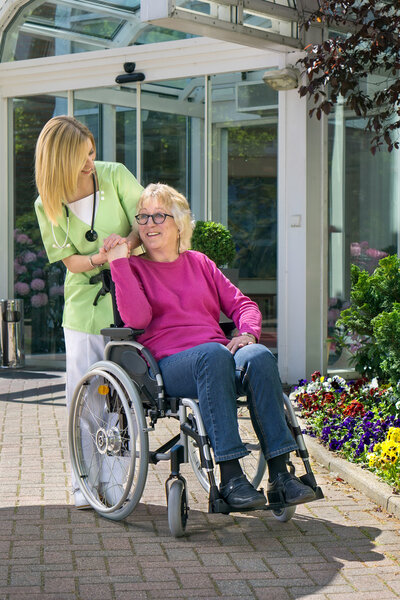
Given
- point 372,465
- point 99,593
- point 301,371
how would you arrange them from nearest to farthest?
point 99,593, point 372,465, point 301,371

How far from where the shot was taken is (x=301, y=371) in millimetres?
A: 8352

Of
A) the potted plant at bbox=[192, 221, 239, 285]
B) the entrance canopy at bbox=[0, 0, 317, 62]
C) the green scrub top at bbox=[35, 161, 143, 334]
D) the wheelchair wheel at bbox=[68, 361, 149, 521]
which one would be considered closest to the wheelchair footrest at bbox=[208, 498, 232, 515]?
the wheelchair wheel at bbox=[68, 361, 149, 521]

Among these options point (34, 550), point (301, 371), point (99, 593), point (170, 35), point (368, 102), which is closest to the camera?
point (99, 593)

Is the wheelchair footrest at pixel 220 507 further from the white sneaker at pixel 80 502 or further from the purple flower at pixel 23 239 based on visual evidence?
the purple flower at pixel 23 239

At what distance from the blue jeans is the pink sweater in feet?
0.81

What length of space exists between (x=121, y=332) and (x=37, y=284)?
630 centimetres

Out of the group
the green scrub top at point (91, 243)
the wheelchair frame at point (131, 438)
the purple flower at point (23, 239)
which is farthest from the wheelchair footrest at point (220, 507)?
the purple flower at point (23, 239)

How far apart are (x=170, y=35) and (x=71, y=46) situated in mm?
1190

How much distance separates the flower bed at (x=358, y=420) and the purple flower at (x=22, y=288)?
4.38 m

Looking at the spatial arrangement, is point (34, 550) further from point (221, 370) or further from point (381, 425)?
point (381, 425)

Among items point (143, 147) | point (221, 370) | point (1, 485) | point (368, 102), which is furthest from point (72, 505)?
point (143, 147)

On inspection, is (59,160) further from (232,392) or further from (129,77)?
(129,77)

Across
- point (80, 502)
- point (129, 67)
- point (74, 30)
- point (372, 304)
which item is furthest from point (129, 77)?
point (80, 502)

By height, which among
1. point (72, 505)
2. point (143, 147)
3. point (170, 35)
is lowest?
point (72, 505)
